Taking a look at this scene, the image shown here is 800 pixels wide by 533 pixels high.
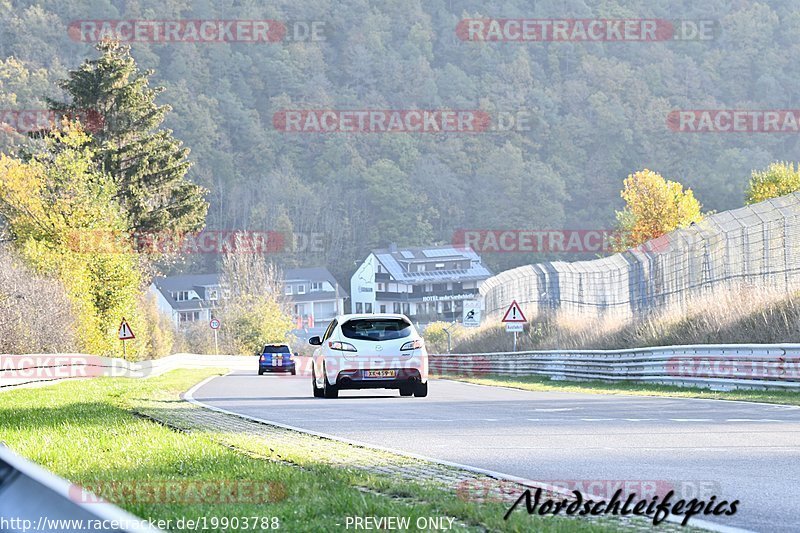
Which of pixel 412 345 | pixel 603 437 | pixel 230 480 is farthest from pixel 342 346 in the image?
pixel 230 480

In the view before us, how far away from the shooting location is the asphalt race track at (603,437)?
8.73 meters

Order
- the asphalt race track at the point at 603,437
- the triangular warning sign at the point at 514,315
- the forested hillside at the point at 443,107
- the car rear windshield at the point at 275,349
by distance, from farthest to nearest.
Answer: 1. the forested hillside at the point at 443,107
2. the car rear windshield at the point at 275,349
3. the triangular warning sign at the point at 514,315
4. the asphalt race track at the point at 603,437

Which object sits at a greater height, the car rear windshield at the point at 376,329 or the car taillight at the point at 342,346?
the car rear windshield at the point at 376,329

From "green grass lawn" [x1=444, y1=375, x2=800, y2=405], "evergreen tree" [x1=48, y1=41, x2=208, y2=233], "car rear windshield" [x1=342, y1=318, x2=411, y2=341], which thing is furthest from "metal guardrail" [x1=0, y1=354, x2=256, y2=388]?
"green grass lawn" [x1=444, y1=375, x2=800, y2=405]

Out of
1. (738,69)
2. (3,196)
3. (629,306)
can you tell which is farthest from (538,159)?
(629,306)

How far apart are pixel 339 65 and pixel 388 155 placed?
27539 mm

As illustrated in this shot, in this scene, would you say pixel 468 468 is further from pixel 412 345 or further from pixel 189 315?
pixel 189 315

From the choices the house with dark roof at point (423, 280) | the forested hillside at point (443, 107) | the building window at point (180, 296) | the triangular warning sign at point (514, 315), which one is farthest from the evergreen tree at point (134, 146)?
the building window at point (180, 296)

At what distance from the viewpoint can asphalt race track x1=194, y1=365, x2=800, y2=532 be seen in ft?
28.6

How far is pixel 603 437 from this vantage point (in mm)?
12961

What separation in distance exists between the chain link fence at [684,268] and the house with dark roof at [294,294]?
3908 inches

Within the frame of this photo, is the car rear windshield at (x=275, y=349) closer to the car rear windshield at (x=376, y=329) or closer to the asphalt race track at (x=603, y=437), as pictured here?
the asphalt race track at (x=603, y=437)

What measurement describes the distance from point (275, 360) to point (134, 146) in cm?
2213

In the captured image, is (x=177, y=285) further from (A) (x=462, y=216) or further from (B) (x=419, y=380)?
(B) (x=419, y=380)
